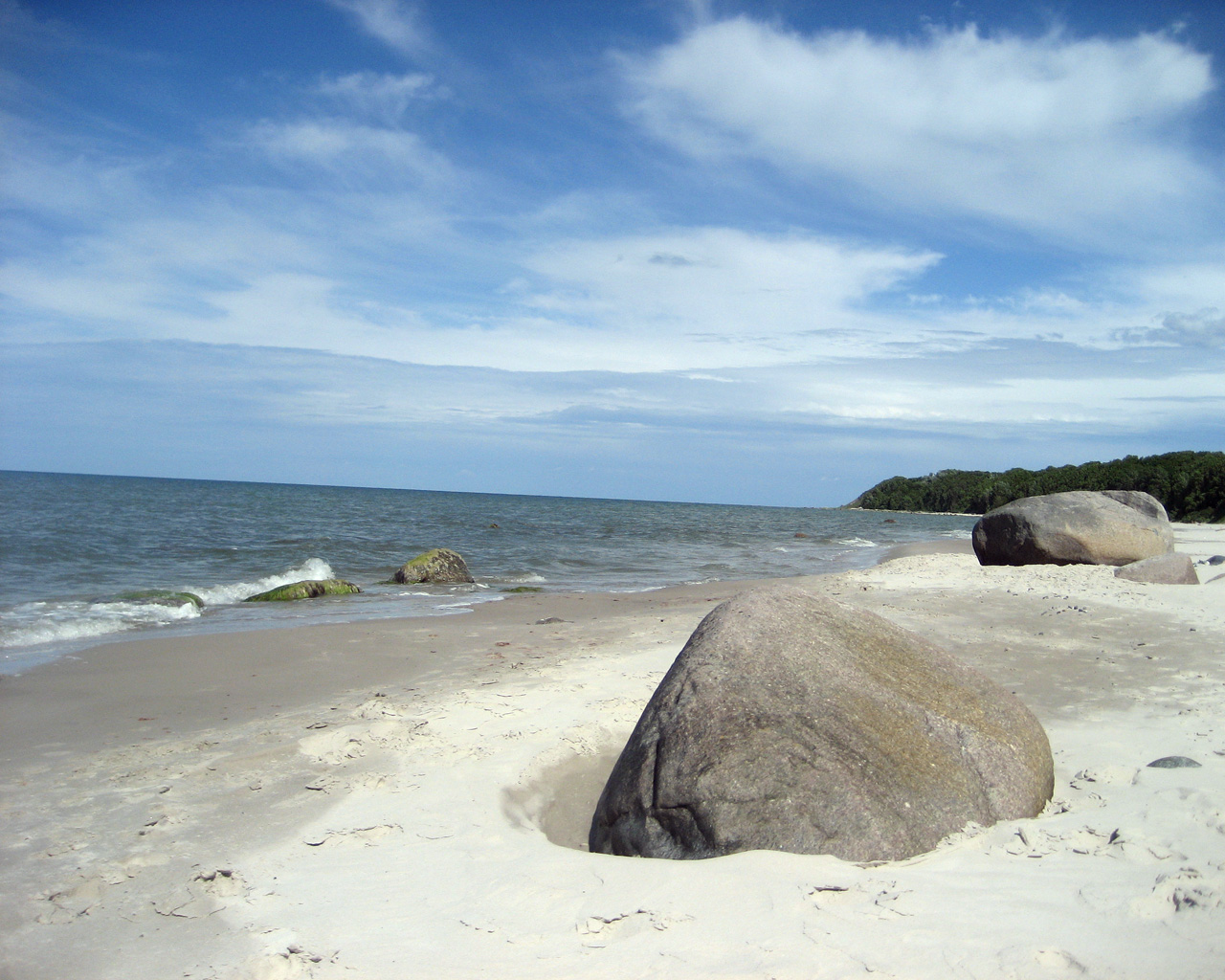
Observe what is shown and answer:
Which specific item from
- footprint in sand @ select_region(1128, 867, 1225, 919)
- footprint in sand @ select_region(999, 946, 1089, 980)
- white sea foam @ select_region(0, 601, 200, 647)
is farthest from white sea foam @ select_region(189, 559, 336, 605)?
footprint in sand @ select_region(1128, 867, 1225, 919)

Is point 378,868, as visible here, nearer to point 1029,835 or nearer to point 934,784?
point 934,784

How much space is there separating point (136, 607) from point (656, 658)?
28.1 ft

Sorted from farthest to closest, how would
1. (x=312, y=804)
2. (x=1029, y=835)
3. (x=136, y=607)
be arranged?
(x=136, y=607) → (x=312, y=804) → (x=1029, y=835)

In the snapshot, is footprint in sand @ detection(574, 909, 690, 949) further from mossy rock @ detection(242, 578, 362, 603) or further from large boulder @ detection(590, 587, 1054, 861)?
mossy rock @ detection(242, 578, 362, 603)

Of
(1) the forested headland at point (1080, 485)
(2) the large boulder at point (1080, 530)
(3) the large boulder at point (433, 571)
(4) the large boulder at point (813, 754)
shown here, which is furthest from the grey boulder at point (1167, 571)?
(1) the forested headland at point (1080, 485)

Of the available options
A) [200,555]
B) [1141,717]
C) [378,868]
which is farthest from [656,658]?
[200,555]

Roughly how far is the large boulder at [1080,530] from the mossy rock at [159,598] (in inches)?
592

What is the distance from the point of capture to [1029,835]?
3.61 metres

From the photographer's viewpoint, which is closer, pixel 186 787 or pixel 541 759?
pixel 186 787

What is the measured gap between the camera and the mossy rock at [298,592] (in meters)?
13.6

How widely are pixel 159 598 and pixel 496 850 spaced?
435 inches

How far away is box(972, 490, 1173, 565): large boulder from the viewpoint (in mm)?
14734

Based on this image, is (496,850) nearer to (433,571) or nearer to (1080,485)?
(433,571)

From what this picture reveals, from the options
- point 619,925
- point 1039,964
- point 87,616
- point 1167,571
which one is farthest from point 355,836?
point 1167,571
